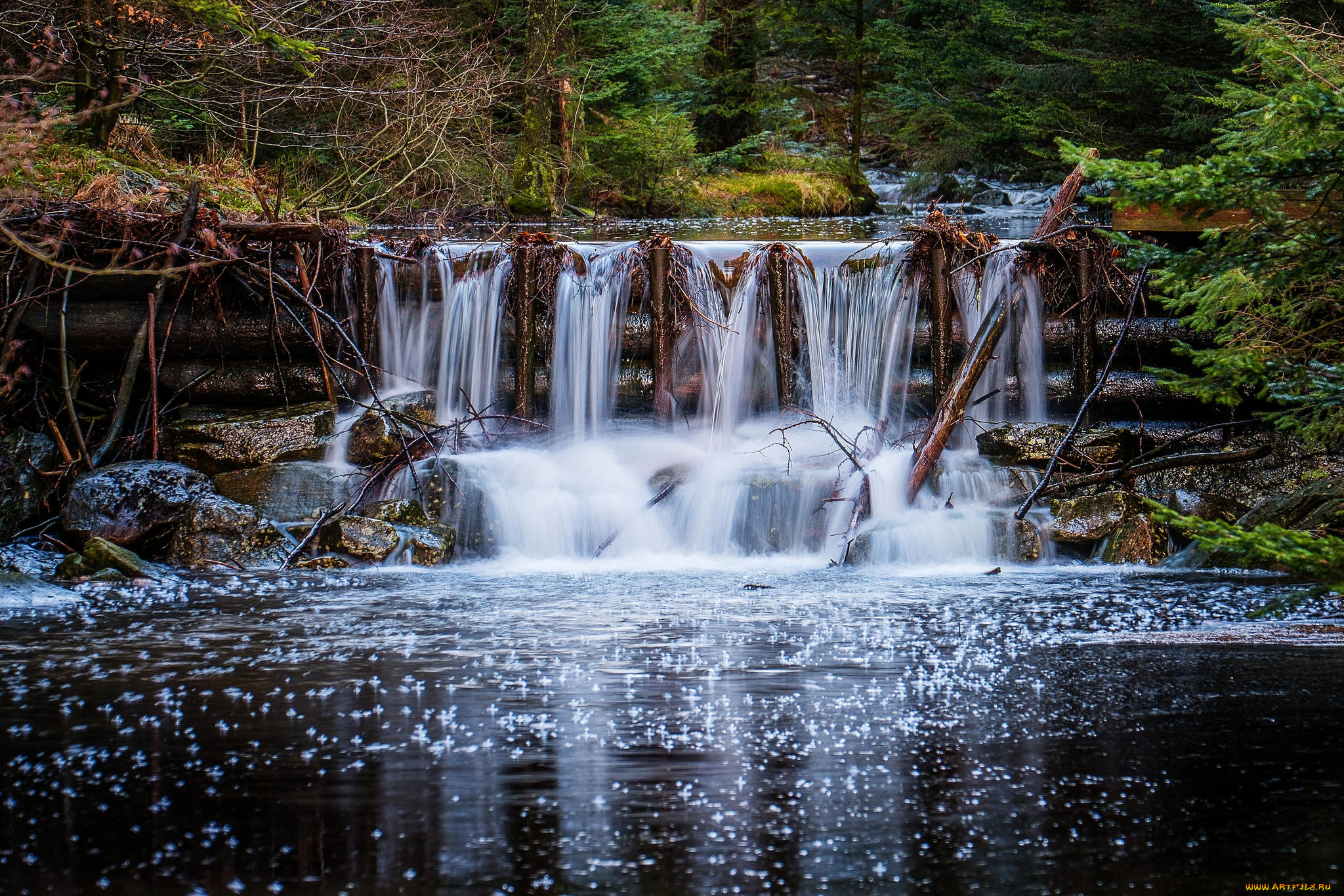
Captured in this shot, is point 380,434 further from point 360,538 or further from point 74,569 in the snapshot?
point 74,569

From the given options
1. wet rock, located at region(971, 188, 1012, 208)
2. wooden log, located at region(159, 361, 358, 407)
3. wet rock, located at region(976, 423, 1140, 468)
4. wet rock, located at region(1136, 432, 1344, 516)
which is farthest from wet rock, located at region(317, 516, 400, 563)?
wet rock, located at region(971, 188, 1012, 208)

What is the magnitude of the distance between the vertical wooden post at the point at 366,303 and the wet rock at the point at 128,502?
2.68m

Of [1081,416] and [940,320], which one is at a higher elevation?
[940,320]

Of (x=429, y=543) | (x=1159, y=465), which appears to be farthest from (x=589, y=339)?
(x=1159, y=465)

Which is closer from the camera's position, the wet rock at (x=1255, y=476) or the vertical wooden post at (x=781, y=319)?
the wet rock at (x=1255, y=476)

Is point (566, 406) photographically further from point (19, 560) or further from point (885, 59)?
point (885, 59)

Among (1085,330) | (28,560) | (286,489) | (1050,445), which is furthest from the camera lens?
(1085,330)

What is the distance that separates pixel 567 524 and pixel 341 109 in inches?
432

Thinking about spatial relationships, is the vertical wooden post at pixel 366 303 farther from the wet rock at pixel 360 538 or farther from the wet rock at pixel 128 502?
the wet rock at pixel 360 538

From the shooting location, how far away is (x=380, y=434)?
939cm

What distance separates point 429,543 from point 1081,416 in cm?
532

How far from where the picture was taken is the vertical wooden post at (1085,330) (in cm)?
1038

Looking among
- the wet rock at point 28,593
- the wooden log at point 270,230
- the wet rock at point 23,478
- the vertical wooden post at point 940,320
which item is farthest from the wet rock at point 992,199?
the wet rock at point 28,593

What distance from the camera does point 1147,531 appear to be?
8016 millimetres
